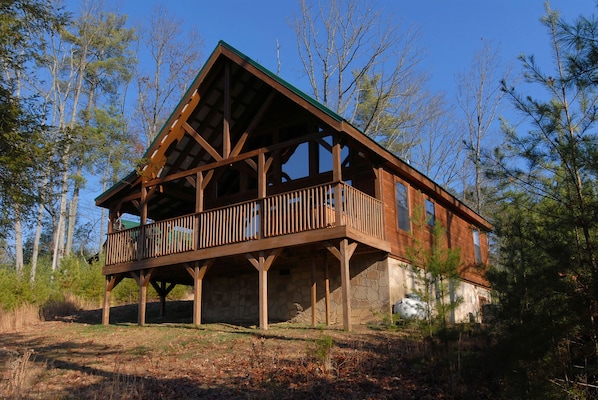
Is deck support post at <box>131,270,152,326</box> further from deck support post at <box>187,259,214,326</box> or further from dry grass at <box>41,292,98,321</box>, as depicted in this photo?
dry grass at <box>41,292,98,321</box>

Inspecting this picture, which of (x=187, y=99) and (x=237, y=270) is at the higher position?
(x=187, y=99)

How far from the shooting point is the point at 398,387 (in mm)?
7863

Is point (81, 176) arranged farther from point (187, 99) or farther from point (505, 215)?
point (505, 215)

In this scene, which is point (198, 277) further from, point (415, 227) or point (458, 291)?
point (458, 291)

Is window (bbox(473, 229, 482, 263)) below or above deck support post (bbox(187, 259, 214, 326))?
above

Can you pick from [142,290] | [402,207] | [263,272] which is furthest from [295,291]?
[142,290]

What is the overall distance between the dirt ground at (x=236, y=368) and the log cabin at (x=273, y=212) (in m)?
1.65

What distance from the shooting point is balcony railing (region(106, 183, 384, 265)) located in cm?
1305

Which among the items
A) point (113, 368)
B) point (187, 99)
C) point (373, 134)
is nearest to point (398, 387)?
point (113, 368)

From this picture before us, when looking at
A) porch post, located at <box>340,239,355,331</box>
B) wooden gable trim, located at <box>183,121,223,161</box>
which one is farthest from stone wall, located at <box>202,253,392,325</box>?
wooden gable trim, located at <box>183,121,223,161</box>

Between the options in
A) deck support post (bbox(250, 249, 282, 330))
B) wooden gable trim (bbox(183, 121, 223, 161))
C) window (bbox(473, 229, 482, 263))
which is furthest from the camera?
window (bbox(473, 229, 482, 263))

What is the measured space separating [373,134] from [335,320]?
18361mm

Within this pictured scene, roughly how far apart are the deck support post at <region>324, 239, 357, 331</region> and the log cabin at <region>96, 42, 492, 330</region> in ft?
0.09

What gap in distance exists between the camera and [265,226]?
45.3 ft
